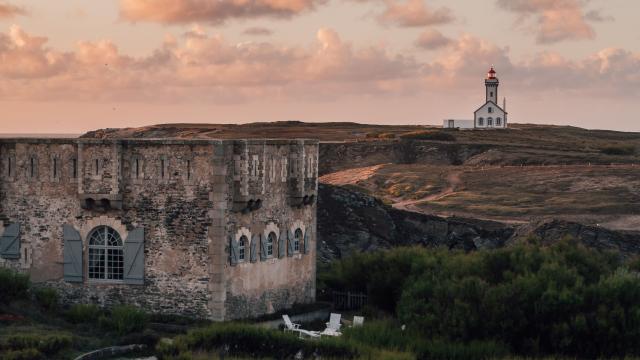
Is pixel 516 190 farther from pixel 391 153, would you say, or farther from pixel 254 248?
pixel 254 248

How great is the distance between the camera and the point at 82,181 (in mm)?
35344

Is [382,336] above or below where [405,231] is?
below

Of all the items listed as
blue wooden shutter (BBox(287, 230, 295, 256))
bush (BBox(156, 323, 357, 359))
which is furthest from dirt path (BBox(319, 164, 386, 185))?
bush (BBox(156, 323, 357, 359))

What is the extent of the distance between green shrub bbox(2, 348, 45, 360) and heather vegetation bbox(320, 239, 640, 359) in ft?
30.7

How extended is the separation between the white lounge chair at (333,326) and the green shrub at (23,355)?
939cm

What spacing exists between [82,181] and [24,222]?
9.65 ft

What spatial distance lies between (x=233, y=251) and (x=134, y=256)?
327 centimetres

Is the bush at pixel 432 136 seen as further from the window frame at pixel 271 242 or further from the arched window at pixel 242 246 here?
the arched window at pixel 242 246

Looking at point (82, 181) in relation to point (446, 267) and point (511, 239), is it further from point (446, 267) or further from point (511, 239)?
point (511, 239)

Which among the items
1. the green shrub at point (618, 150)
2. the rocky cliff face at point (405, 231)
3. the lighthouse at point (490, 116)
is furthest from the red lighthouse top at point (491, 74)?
the rocky cliff face at point (405, 231)

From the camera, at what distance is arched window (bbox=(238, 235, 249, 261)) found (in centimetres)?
3537

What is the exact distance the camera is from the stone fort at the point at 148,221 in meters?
34.4

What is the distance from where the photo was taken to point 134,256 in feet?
115

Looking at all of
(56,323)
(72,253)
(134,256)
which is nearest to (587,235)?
(134,256)
